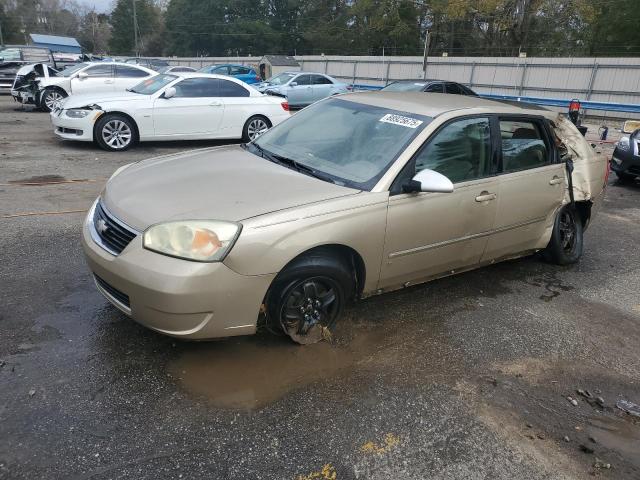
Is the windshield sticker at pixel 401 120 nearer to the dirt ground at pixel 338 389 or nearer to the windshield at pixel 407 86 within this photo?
the dirt ground at pixel 338 389

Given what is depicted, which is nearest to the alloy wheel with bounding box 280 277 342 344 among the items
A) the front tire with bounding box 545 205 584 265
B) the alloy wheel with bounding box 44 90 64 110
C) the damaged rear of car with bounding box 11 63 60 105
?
the front tire with bounding box 545 205 584 265

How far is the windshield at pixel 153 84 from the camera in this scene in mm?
10305

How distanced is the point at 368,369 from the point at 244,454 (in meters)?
1.05

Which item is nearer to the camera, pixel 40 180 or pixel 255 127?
pixel 40 180

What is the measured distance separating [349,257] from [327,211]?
1.44ft

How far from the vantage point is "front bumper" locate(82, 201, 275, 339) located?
285 cm

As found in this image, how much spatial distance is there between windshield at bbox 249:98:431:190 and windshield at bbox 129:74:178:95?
6606 millimetres

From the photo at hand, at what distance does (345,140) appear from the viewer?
404 centimetres

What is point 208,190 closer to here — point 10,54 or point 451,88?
point 451,88

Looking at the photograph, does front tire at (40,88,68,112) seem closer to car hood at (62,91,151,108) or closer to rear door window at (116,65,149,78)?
rear door window at (116,65,149,78)

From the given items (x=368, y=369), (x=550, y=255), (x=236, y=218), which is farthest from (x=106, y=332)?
(x=550, y=255)

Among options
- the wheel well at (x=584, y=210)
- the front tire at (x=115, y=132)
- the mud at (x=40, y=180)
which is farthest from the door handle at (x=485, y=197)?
the front tire at (x=115, y=132)

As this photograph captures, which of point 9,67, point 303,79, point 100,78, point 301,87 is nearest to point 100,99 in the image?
point 100,78

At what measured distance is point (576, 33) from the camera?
3931 centimetres
